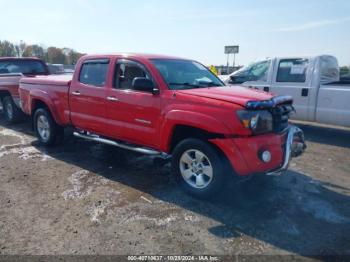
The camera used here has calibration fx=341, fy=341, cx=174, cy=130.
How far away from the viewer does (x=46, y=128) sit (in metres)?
7.11

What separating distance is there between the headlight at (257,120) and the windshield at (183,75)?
118 cm

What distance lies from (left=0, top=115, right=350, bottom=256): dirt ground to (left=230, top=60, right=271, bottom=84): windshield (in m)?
3.32

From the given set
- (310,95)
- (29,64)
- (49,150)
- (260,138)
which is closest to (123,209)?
(260,138)

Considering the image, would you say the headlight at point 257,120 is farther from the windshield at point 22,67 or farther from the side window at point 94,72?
the windshield at point 22,67

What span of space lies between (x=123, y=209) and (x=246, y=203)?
1.56 m

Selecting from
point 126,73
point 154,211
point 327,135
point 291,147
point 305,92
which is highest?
point 126,73

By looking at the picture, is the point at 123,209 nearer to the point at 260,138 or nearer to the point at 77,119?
the point at 260,138

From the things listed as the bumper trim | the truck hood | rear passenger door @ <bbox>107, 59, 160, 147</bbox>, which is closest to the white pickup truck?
the bumper trim

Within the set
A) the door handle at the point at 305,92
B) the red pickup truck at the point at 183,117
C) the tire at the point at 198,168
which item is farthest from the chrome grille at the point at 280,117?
the door handle at the point at 305,92

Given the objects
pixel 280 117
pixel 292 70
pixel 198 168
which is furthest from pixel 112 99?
pixel 292 70

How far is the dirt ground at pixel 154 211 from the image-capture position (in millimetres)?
3418

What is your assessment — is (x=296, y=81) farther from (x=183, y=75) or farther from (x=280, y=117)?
(x=280, y=117)

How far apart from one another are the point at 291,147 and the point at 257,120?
0.73m

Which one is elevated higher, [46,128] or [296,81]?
[296,81]
